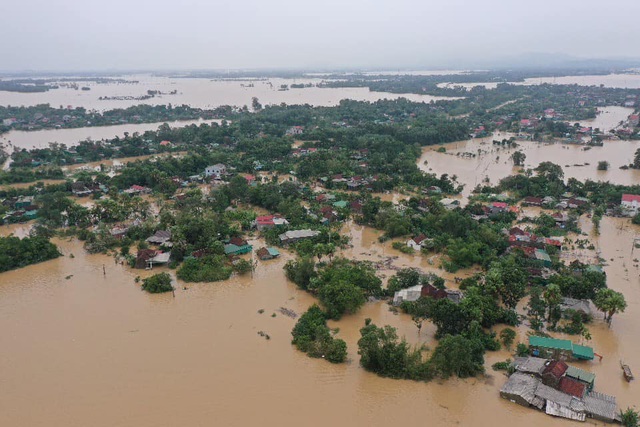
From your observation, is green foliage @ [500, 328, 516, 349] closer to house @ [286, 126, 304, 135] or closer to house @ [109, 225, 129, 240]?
house @ [109, 225, 129, 240]

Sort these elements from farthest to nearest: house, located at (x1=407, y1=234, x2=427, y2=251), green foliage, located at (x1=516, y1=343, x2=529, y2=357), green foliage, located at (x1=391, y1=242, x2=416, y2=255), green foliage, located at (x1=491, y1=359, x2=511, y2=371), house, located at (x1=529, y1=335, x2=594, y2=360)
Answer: house, located at (x1=407, y1=234, x2=427, y2=251)
green foliage, located at (x1=391, y1=242, x2=416, y2=255)
green foliage, located at (x1=516, y1=343, x2=529, y2=357)
house, located at (x1=529, y1=335, x2=594, y2=360)
green foliage, located at (x1=491, y1=359, x2=511, y2=371)

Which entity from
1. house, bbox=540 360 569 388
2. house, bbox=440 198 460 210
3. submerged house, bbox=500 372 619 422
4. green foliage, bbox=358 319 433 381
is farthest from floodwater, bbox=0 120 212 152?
house, bbox=540 360 569 388

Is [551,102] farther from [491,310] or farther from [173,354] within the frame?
[173,354]

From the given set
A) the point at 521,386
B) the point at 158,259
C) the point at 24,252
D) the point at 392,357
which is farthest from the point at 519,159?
the point at 24,252

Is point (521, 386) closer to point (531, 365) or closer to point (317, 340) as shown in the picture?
point (531, 365)

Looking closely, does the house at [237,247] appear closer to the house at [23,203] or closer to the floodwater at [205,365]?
the floodwater at [205,365]

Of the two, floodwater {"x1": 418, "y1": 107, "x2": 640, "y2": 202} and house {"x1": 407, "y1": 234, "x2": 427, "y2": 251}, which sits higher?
floodwater {"x1": 418, "y1": 107, "x2": 640, "y2": 202}
